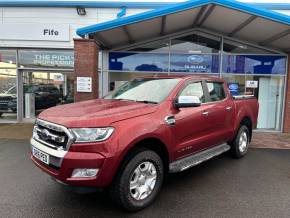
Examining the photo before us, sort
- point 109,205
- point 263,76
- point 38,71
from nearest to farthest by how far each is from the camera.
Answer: point 109,205
point 263,76
point 38,71

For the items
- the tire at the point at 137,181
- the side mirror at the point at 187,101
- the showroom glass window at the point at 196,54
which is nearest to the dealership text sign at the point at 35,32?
the showroom glass window at the point at 196,54

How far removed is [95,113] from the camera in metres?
3.56

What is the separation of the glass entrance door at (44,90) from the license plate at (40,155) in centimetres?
751

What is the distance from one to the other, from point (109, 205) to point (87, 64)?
499 centimetres

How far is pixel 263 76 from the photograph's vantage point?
10000mm

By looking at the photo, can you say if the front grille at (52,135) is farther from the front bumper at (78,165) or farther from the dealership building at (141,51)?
the dealership building at (141,51)

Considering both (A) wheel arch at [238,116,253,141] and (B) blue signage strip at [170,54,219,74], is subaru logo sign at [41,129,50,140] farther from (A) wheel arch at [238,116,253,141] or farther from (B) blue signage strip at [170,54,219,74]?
(B) blue signage strip at [170,54,219,74]

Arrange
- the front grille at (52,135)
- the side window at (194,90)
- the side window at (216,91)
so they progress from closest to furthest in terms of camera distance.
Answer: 1. the front grille at (52,135)
2. the side window at (194,90)
3. the side window at (216,91)

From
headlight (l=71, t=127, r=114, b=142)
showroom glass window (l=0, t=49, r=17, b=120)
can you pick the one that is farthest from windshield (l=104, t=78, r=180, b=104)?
showroom glass window (l=0, t=49, r=17, b=120)

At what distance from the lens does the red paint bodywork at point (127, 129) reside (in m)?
3.23

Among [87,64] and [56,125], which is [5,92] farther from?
[56,125]

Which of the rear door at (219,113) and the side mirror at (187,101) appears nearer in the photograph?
the side mirror at (187,101)

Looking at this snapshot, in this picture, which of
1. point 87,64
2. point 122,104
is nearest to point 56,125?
point 122,104

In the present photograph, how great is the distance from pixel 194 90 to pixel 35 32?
7.77m
